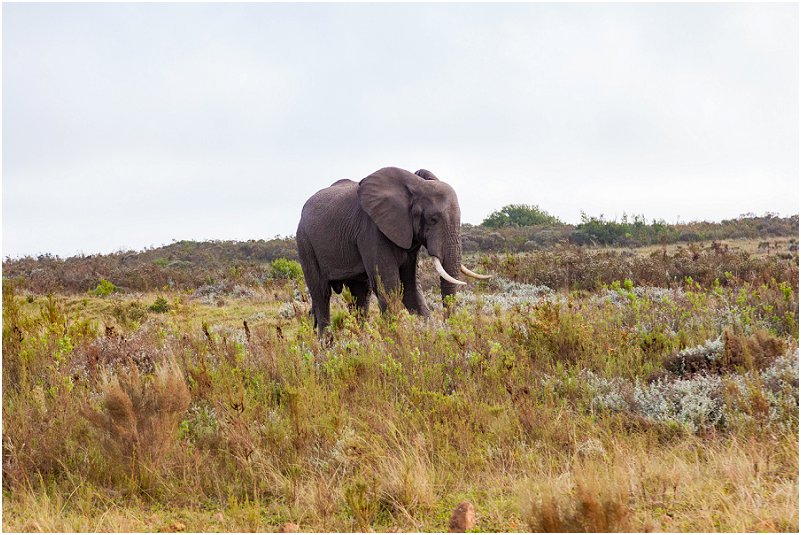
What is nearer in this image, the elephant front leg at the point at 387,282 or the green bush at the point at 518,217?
the elephant front leg at the point at 387,282

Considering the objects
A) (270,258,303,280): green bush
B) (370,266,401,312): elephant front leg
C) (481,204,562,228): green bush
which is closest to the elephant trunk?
(370,266,401,312): elephant front leg

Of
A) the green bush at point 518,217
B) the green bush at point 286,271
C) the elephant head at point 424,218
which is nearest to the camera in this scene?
the elephant head at point 424,218

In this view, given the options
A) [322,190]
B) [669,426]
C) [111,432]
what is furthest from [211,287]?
[669,426]

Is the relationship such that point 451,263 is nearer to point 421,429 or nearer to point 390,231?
point 390,231

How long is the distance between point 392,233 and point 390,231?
0.12 feet

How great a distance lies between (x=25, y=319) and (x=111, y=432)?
3.71 meters

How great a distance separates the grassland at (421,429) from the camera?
11.7 ft

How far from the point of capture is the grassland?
11.7ft

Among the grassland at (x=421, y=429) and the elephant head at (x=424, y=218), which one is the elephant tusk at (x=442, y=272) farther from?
the grassland at (x=421, y=429)

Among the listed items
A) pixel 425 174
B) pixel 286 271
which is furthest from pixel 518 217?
pixel 425 174

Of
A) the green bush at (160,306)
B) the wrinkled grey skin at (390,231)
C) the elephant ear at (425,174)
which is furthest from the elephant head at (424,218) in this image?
the green bush at (160,306)

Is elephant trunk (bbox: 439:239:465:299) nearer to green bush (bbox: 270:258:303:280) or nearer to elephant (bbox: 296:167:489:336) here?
elephant (bbox: 296:167:489:336)

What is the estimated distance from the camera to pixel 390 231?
8289 millimetres

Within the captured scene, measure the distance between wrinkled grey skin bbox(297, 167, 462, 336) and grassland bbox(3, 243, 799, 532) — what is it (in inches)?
72.9
